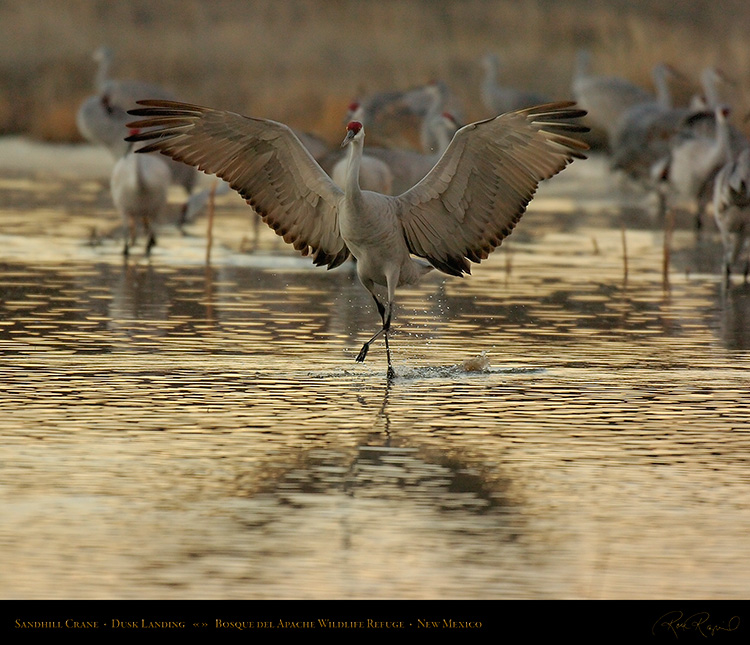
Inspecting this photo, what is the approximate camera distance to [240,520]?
611cm

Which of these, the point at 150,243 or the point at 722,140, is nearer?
the point at 150,243

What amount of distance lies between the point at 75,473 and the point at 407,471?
123cm

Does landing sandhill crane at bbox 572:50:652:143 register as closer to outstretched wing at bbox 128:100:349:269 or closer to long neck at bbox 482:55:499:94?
long neck at bbox 482:55:499:94

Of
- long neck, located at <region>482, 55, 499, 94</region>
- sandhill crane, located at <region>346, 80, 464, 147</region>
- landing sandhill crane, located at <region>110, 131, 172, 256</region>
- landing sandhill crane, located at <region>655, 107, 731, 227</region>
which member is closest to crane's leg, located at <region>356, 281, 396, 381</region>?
landing sandhill crane, located at <region>110, 131, 172, 256</region>

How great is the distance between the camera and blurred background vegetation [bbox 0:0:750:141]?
2986 centimetres

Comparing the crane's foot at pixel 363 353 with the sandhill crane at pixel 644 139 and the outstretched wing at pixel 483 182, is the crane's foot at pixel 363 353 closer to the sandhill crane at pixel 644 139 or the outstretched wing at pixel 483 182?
the outstretched wing at pixel 483 182

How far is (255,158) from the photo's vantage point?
9.77 m

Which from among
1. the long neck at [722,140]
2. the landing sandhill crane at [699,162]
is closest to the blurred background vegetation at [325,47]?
the landing sandhill crane at [699,162]

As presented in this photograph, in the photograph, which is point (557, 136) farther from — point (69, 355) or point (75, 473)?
point (75, 473)

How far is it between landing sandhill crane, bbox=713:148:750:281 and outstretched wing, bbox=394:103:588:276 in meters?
4.44

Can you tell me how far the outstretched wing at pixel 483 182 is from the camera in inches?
374

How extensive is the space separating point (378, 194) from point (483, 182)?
570mm

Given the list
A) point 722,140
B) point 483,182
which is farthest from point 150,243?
point 722,140

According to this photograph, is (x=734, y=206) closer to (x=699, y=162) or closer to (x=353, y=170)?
(x=699, y=162)
